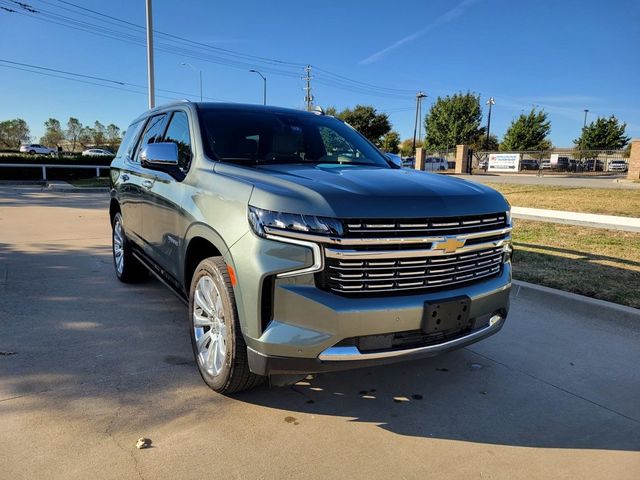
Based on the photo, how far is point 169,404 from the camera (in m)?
2.98

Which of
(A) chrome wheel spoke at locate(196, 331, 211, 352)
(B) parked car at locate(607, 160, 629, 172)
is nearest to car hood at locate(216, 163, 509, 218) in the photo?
(A) chrome wheel spoke at locate(196, 331, 211, 352)

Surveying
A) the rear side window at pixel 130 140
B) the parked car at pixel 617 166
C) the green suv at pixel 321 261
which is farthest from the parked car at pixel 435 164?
the green suv at pixel 321 261

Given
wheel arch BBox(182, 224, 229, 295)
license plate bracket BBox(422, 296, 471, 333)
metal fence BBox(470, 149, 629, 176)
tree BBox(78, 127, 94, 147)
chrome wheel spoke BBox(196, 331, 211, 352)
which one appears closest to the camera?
license plate bracket BBox(422, 296, 471, 333)

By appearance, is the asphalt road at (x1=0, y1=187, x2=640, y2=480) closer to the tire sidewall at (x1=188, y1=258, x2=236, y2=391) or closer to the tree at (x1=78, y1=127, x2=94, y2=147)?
the tire sidewall at (x1=188, y1=258, x2=236, y2=391)

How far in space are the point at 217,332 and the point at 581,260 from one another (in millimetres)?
5627

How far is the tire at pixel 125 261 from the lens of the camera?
17.7 ft

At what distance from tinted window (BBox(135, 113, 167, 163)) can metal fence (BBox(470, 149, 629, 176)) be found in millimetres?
44100

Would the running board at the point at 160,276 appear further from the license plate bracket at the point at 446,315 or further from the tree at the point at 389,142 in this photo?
the tree at the point at 389,142

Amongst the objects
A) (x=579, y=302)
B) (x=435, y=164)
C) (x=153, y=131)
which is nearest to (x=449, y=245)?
(x=579, y=302)

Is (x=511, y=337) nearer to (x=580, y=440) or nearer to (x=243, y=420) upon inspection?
(x=580, y=440)

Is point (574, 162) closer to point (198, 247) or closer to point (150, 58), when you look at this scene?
point (150, 58)

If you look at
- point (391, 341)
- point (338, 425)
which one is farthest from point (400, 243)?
→ point (338, 425)

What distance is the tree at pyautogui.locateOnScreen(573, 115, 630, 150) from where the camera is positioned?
59250mm

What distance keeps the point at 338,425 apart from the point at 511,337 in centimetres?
212
